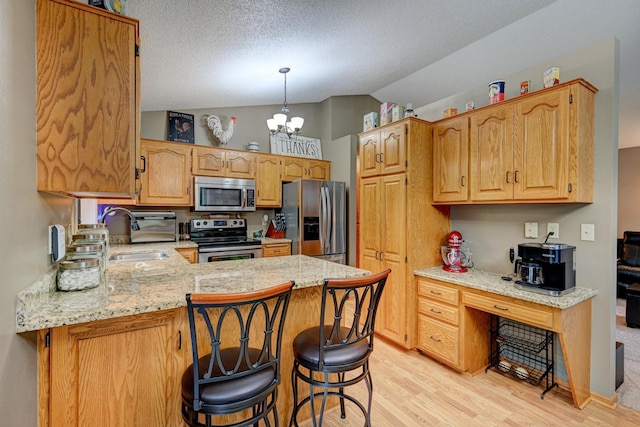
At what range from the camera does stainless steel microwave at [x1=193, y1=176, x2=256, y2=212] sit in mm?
3878

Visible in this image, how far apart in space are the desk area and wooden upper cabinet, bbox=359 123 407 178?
1.10m

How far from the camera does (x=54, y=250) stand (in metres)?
1.44

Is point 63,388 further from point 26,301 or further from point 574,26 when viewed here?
point 574,26

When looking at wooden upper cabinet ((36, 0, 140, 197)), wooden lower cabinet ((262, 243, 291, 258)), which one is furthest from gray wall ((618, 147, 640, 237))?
wooden upper cabinet ((36, 0, 140, 197))

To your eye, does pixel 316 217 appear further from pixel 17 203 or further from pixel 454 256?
pixel 17 203

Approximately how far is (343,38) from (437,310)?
2.67 meters

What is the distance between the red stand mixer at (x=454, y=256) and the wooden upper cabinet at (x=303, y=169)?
2500 mm

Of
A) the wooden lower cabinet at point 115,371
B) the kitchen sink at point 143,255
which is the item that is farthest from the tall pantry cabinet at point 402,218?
the kitchen sink at point 143,255

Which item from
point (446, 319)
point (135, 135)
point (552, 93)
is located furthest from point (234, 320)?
point (552, 93)

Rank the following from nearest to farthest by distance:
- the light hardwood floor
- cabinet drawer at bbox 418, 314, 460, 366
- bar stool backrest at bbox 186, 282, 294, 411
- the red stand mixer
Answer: bar stool backrest at bbox 186, 282, 294, 411 < the light hardwood floor < cabinet drawer at bbox 418, 314, 460, 366 < the red stand mixer

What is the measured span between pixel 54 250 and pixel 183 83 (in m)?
2.36

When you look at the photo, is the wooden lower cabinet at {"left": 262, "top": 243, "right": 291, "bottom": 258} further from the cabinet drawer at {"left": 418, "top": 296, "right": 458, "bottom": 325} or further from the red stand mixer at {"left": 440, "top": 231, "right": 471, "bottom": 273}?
the red stand mixer at {"left": 440, "top": 231, "right": 471, "bottom": 273}

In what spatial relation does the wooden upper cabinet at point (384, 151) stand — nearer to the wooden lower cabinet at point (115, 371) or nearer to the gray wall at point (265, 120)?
the gray wall at point (265, 120)

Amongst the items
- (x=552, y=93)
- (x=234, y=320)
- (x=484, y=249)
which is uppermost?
(x=552, y=93)
